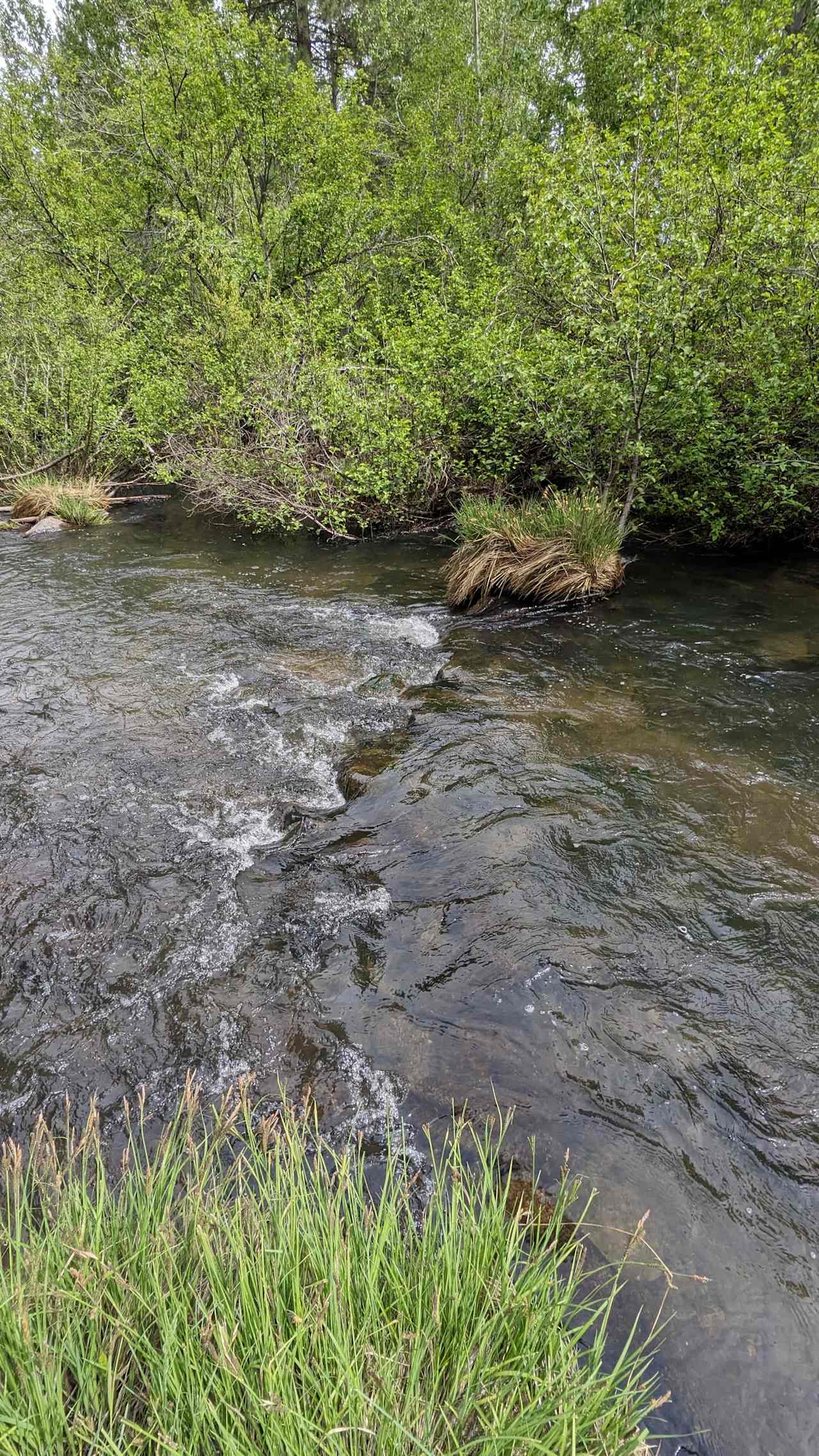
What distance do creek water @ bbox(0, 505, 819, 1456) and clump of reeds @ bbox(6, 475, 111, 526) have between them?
6.84m

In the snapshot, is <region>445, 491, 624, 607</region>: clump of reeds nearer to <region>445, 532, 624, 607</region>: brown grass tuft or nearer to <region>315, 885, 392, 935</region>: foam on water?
<region>445, 532, 624, 607</region>: brown grass tuft

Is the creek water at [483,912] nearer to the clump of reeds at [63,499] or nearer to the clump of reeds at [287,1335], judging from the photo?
the clump of reeds at [287,1335]

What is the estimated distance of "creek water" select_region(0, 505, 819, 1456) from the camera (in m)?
2.83

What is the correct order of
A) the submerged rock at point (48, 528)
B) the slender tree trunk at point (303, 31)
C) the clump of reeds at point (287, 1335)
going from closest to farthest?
1. the clump of reeds at point (287, 1335)
2. the submerged rock at point (48, 528)
3. the slender tree trunk at point (303, 31)

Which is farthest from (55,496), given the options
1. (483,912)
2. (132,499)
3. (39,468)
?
(483,912)

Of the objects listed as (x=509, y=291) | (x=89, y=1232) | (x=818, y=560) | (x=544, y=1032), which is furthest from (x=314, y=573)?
(x=89, y=1232)

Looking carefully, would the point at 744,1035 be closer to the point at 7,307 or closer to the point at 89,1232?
the point at 89,1232

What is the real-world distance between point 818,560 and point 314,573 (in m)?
8.36

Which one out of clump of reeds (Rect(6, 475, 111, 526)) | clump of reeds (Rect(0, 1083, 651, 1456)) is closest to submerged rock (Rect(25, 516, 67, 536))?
clump of reeds (Rect(6, 475, 111, 526))

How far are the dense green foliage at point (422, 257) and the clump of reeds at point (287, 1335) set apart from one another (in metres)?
9.67

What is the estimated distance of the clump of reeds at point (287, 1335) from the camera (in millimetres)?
1479

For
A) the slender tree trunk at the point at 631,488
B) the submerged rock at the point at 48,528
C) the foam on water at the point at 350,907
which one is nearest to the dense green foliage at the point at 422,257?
the slender tree trunk at the point at 631,488

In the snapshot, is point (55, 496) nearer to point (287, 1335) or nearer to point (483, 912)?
point (483, 912)

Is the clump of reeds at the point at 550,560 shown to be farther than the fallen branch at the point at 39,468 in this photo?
No
